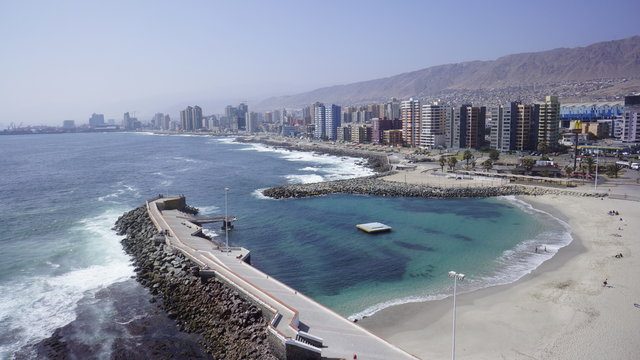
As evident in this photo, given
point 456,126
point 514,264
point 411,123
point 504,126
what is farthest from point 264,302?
point 411,123

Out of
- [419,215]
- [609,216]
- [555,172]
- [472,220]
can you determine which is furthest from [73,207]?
[555,172]

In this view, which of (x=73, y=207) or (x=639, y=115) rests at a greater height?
(x=639, y=115)

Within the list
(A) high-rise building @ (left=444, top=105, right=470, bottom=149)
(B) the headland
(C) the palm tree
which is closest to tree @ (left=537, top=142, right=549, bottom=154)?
(C) the palm tree

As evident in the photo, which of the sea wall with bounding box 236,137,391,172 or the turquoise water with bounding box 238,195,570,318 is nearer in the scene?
the turquoise water with bounding box 238,195,570,318

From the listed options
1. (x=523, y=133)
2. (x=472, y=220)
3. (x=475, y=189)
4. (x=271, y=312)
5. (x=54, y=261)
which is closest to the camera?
(x=271, y=312)

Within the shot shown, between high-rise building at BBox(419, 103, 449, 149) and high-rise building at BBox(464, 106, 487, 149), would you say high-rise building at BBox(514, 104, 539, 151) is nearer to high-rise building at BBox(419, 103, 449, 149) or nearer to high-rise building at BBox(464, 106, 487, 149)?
high-rise building at BBox(464, 106, 487, 149)

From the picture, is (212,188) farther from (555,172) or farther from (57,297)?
(555,172)

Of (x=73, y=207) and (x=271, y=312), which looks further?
(x=73, y=207)

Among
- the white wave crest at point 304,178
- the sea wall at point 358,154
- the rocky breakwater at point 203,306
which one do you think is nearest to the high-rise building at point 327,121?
the sea wall at point 358,154
